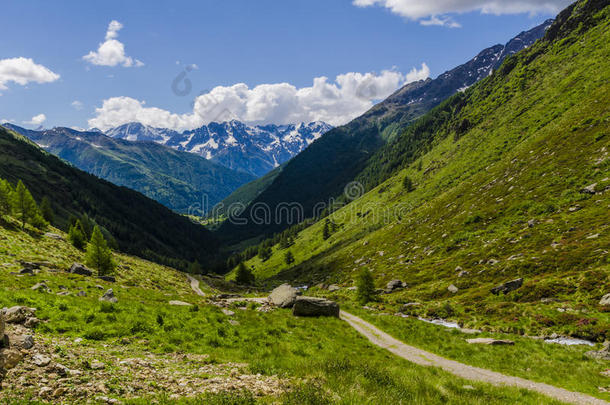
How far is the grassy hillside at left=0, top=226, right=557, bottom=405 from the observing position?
8.64 m

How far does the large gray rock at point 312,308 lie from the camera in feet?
113

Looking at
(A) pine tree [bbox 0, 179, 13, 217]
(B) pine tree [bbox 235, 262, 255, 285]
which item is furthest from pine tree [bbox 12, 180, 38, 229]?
(B) pine tree [bbox 235, 262, 255, 285]

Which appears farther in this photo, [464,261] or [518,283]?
[464,261]

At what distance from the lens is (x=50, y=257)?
4938cm

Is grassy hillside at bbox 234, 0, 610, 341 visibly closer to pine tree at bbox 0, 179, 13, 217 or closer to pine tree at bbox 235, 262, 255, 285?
pine tree at bbox 235, 262, 255, 285

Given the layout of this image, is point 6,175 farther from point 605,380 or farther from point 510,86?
point 510,86

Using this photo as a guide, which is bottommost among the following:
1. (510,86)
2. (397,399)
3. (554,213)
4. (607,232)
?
(397,399)

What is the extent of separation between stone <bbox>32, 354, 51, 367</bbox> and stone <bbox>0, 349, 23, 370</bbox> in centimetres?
38

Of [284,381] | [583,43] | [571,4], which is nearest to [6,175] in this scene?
[284,381]

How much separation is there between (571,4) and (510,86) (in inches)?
3013

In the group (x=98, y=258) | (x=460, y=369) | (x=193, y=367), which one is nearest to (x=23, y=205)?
(x=98, y=258)

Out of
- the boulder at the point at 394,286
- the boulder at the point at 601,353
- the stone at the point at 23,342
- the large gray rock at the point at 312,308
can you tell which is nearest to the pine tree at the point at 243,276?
the boulder at the point at 394,286

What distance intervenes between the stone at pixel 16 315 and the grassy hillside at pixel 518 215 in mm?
39283

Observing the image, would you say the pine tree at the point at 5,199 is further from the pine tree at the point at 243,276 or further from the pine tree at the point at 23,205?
the pine tree at the point at 243,276
